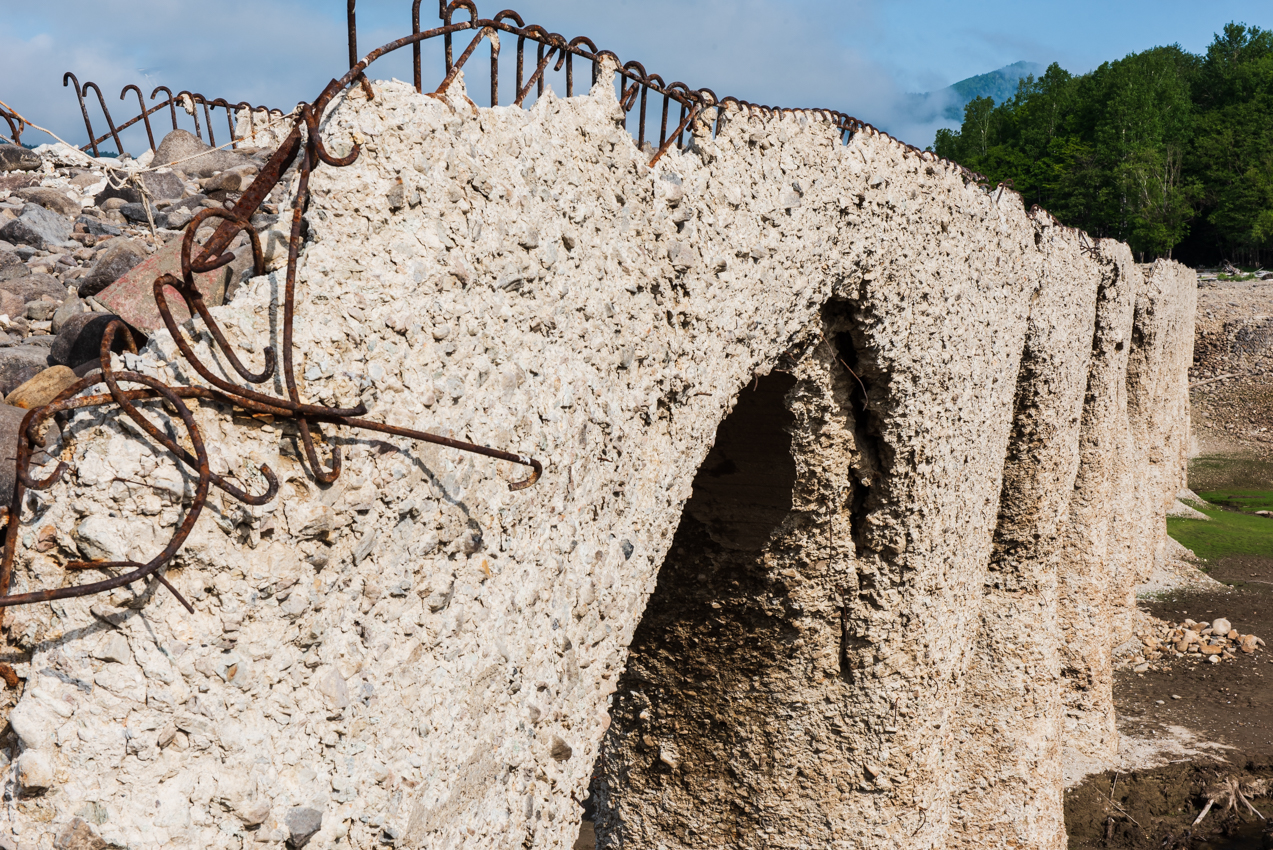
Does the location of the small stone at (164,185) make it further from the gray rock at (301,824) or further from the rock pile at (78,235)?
the gray rock at (301,824)

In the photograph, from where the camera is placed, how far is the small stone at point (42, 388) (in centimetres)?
187

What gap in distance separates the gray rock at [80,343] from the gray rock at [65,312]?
0.16 m

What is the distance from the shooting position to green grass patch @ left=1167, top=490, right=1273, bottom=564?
14703mm

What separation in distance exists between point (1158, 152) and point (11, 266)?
A: 122ft

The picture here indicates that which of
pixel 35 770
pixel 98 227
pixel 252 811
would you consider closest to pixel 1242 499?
pixel 98 227

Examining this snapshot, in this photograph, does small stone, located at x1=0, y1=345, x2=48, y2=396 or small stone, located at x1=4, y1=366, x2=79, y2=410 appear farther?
small stone, located at x1=0, y1=345, x2=48, y2=396

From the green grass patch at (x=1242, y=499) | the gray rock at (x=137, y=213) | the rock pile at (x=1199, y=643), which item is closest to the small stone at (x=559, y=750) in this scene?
the gray rock at (x=137, y=213)

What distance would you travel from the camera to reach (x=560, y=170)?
224 cm

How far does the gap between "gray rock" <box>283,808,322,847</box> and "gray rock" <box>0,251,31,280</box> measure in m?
1.69

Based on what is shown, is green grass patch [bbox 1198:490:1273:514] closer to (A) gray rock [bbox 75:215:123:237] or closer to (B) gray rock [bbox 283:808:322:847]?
(A) gray rock [bbox 75:215:123:237]

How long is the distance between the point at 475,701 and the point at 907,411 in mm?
2800

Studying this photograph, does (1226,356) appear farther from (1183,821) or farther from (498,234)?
(498,234)

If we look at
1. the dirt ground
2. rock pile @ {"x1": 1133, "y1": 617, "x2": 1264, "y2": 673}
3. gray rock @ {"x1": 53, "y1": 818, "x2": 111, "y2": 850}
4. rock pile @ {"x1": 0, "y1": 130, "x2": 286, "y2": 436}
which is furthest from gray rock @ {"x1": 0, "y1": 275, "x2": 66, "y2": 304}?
rock pile @ {"x1": 1133, "y1": 617, "x2": 1264, "y2": 673}

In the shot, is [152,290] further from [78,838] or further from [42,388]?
[78,838]
